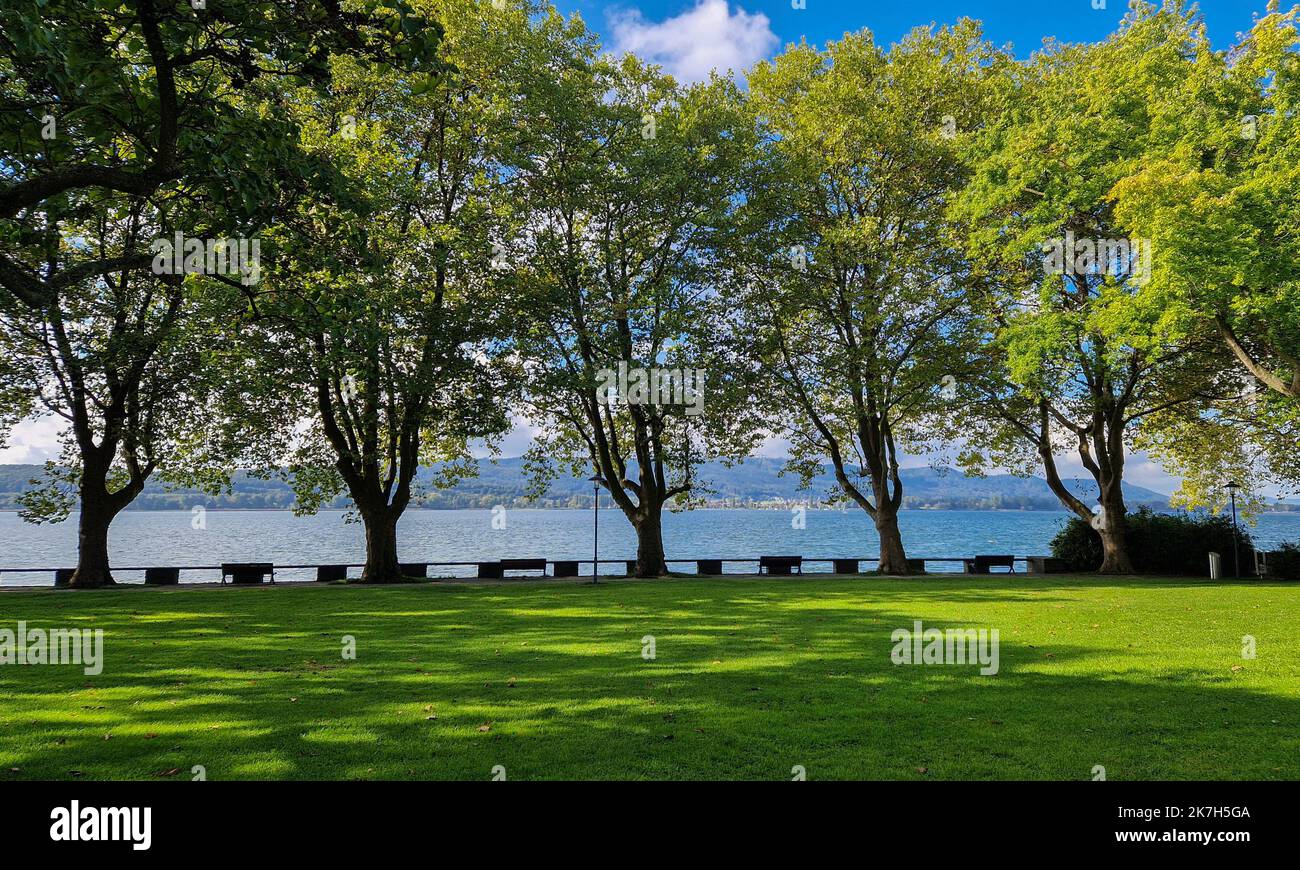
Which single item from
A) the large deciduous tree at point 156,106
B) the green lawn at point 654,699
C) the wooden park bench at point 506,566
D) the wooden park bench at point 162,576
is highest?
the large deciduous tree at point 156,106

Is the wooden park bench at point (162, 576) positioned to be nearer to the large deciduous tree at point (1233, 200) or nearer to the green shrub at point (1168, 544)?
the large deciduous tree at point (1233, 200)

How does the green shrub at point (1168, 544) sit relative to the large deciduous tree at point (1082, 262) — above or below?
below

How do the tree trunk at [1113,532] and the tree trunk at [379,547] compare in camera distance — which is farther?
the tree trunk at [1113,532]

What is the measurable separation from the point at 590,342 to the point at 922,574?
53.3 ft

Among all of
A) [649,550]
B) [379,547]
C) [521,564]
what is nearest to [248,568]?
[379,547]

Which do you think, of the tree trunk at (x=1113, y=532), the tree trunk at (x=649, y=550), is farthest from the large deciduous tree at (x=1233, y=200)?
the tree trunk at (x=649, y=550)

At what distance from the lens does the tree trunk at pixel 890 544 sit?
2944 cm

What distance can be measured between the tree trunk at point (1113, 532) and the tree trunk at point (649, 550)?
18279 mm

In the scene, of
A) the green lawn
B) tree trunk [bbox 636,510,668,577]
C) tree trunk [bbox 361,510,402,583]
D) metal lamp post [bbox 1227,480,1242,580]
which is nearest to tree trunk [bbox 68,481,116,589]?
tree trunk [bbox 361,510,402,583]

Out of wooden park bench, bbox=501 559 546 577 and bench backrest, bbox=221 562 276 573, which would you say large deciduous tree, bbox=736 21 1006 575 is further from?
bench backrest, bbox=221 562 276 573

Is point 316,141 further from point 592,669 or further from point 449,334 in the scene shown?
point 592,669

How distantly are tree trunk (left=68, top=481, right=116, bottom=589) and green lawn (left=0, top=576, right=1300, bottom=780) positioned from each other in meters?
9.23

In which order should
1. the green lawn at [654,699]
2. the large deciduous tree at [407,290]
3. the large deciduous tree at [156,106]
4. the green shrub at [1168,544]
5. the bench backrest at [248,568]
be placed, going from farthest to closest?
the green shrub at [1168,544] < the bench backrest at [248,568] < the large deciduous tree at [407,290] < the large deciduous tree at [156,106] < the green lawn at [654,699]

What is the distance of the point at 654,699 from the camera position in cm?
819
